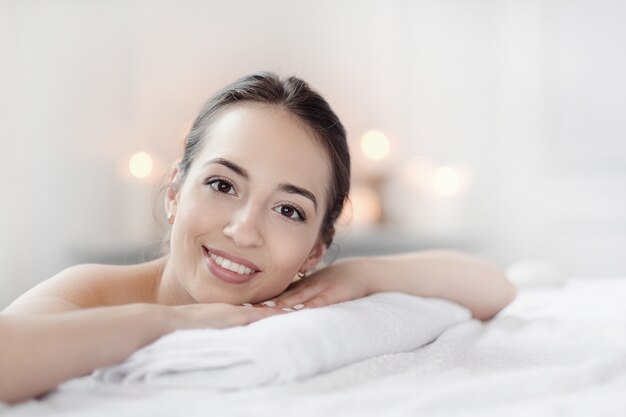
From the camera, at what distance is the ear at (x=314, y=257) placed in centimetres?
163

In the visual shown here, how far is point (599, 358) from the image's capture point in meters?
1.15

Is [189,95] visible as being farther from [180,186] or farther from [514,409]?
[514,409]

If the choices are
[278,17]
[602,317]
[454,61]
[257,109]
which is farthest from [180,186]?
[454,61]

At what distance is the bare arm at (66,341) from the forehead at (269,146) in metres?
0.37

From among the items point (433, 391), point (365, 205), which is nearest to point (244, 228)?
point (433, 391)

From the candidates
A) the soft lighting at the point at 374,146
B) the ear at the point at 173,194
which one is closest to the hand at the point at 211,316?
the ear at the point at 173,194

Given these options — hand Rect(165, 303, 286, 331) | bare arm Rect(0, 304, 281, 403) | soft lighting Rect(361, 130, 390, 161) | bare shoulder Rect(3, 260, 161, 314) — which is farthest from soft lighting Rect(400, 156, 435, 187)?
bare arm Rect(0, 304, 281, 403)

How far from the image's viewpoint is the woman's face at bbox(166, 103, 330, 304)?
1346 millimetres

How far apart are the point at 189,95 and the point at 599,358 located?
3.02 meters

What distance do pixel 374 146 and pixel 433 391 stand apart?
3079 millimetres

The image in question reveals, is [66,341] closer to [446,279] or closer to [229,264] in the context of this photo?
[229,264]

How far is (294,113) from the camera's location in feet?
4.80

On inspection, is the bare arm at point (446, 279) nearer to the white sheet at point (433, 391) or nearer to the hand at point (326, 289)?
the hand at point (326, 289)

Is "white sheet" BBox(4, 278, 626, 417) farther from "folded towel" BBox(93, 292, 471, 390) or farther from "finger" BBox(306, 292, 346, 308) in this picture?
"finger" BBox(306, 292, 346, 308)
